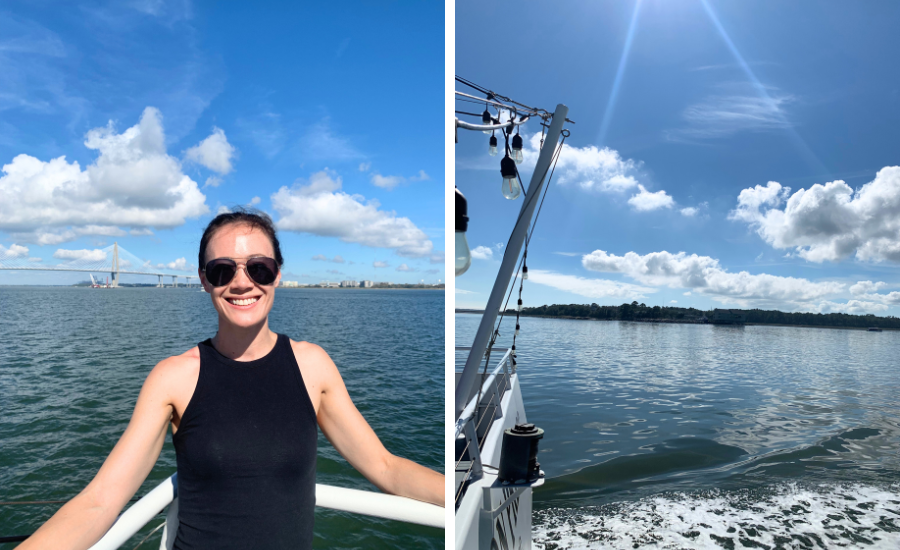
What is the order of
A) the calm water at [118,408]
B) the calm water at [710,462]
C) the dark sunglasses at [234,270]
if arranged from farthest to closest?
1. the calm water at [118,408]
2. the calm water at [710,462]
3. the dark sunglasses at [234,270]

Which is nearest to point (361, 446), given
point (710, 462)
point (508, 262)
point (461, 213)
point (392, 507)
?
point (392, 507)

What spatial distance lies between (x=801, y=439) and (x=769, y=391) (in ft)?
31.6

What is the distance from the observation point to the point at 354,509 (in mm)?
1218

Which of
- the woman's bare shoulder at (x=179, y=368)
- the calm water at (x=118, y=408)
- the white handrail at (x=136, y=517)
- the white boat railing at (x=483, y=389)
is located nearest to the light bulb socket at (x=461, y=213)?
the woman's bare shoulder at (x=179, y=368)

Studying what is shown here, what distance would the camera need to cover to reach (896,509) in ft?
26.7

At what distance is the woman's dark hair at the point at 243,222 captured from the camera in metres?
1.10

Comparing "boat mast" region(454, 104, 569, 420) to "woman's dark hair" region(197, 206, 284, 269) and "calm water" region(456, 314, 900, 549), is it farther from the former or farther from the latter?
"woman's dark hair" region(197, 206, 284, 269)

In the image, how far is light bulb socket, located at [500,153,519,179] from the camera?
369cm

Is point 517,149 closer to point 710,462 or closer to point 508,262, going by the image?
point 508,262

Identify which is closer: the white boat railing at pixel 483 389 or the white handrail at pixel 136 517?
the white handrail at pixel 136 517

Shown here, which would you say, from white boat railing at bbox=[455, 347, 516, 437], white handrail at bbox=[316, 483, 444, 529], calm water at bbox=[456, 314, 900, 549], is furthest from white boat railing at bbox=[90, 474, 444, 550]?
white boat railing at bbox=[455, 347, 516, 437]

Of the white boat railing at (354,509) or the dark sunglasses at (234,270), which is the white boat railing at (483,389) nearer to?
the white boat railing at (354,509)

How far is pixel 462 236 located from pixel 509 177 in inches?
99.9

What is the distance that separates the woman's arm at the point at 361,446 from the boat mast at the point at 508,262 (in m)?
0.67
